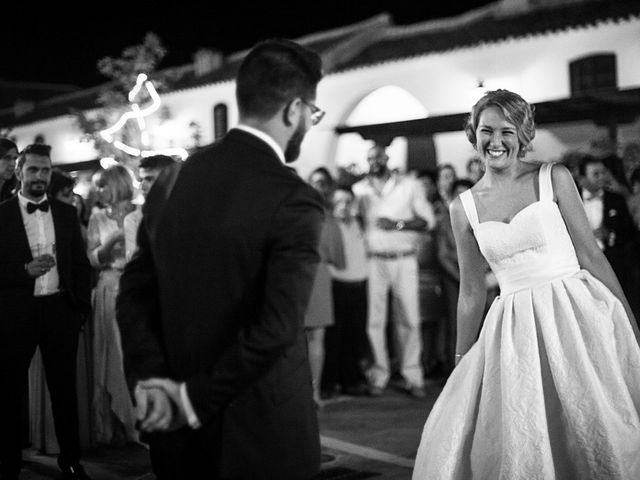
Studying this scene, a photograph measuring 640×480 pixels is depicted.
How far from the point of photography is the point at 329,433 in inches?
298

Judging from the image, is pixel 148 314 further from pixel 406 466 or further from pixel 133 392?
pixel 406 466

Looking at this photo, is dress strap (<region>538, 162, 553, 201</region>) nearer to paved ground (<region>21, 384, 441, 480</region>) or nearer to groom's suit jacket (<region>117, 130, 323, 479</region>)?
groom's suit jacket (<region>117, 130, 323, 479</region>)

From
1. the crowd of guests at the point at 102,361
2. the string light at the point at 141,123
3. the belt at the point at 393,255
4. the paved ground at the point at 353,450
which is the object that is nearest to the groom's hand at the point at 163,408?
the paved ground at the point at 353,450

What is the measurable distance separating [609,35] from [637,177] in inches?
508

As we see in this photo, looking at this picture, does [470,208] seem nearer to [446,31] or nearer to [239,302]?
[239,302]

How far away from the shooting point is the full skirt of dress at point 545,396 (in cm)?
409

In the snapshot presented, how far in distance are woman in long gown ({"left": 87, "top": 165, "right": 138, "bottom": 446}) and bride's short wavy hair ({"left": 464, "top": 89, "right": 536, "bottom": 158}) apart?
353 cm

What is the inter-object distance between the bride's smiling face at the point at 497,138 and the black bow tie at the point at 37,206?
10.2 ft

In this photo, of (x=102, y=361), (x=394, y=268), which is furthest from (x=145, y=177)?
(x=394, y=268)

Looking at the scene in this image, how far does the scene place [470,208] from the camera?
4.62 m

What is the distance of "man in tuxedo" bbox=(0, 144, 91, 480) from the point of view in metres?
5.88

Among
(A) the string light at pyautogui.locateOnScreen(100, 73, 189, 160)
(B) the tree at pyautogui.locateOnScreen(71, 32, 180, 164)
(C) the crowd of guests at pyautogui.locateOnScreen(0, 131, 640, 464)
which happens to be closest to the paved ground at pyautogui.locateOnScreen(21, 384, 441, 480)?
(C) the crowd of guests at pyautogui.locateOnScreen(0, 131, 640, 464)

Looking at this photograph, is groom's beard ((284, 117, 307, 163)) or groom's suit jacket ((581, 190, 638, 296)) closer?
groom's beard ((284, 117, 307, 163))

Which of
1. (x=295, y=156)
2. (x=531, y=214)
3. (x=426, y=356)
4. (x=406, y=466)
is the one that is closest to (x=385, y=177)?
(x=426, y=356)
